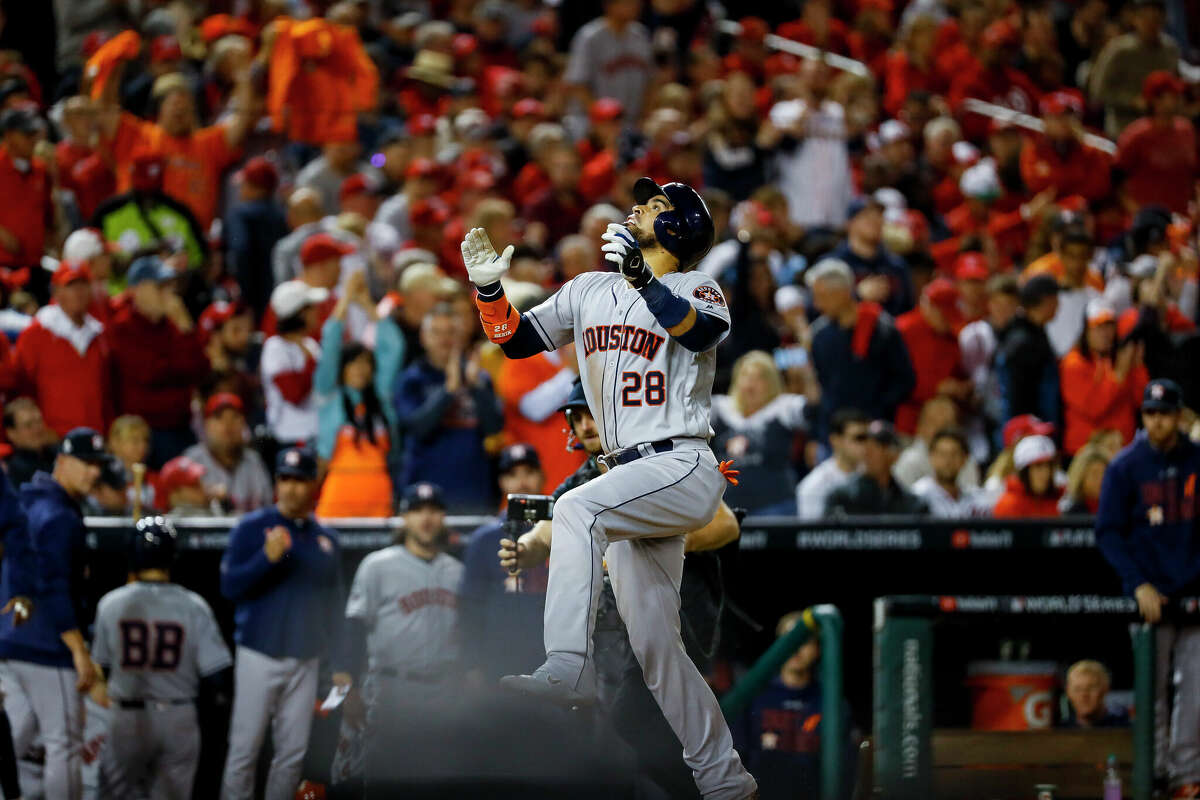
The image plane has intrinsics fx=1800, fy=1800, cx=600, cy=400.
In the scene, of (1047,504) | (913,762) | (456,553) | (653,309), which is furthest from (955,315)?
(653,309)

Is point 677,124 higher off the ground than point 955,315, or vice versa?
point 677,124

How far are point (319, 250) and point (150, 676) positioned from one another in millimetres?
2903

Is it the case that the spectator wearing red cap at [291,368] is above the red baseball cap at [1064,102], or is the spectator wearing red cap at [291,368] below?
below

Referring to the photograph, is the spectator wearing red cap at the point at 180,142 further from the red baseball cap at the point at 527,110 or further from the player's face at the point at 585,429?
the player's face at the point at 585,429

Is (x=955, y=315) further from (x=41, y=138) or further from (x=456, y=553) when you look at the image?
(x=41, y=138)

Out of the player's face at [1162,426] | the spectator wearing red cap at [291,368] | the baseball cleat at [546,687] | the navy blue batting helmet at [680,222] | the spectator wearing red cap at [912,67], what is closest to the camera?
the baseball cleat at [546,687]

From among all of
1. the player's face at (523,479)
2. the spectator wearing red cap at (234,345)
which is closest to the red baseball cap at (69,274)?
the spectator wearing red cap at (234,345)

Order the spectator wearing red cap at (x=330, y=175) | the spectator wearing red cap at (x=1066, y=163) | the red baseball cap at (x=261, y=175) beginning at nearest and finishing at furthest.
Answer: the red baseball cap at (x=261, y=175)
the spectator wearing red cap at (x=330, y=175)
the spectator wearing red cap at (x=1066, y=163)

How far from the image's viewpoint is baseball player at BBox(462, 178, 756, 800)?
5.05 m

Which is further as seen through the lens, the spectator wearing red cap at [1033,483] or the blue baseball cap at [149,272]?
the blue baseball cap at [149,272]

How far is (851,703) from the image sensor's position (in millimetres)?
9289

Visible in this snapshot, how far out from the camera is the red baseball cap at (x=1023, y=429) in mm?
9289

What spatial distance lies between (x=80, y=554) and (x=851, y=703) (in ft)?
13.1

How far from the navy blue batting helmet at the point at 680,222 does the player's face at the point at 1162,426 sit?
3.17 metres
